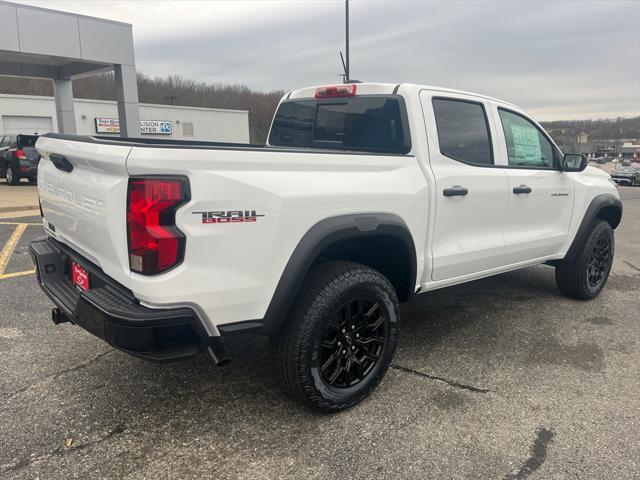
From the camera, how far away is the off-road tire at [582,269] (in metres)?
4.82

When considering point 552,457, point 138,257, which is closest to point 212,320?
point 138,257

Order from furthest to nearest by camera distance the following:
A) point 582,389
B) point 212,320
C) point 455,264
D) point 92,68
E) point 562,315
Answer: point 92,68
point 562,315
point 455,264
point 582,389
point 212,320

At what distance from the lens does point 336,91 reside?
377 cm

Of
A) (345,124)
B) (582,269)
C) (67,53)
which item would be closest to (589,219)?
(582,269)

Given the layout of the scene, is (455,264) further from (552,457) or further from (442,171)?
(552,457)

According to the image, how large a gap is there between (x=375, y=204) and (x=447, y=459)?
53.9 inches

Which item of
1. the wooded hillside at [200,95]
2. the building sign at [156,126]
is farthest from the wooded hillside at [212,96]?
the building sign at [156,126]

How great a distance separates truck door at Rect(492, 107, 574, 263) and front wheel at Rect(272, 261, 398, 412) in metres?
1.51

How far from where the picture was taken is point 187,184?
2158mm

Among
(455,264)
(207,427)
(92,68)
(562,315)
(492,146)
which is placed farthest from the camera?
(92,68)

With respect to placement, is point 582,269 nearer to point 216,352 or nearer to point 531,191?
point 531,191

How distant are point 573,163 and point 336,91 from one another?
2291mm

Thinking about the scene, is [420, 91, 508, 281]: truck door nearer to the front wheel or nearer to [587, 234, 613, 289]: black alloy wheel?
the front wheel

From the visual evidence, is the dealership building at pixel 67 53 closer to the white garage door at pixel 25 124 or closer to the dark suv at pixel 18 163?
the dark suv at pixel 18 163
